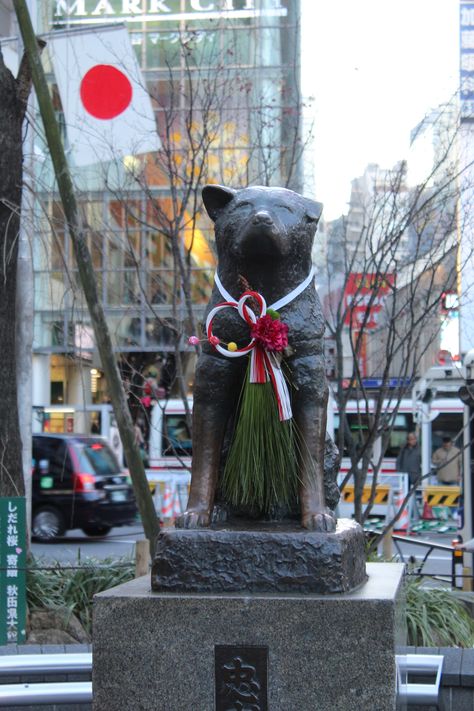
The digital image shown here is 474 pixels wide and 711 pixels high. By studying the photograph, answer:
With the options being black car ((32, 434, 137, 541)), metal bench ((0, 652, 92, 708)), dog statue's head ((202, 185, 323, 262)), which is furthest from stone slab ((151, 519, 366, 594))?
black car ((32, 434, 137, 541))

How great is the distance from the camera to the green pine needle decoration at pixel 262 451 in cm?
412

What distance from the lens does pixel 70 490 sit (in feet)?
58.7

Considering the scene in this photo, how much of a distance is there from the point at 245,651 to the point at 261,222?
5.28 ft

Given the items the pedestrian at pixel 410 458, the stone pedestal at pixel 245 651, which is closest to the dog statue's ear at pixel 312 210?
the stone pedestal at pixel 245 651

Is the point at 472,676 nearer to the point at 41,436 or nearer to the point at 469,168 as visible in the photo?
the point at 469,168

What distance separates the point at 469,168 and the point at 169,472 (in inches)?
481

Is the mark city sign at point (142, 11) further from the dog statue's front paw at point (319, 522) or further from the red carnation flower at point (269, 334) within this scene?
the dog statue's front paw at point (319, 522)

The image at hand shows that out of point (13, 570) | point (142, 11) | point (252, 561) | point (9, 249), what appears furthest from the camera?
point (142, 11)

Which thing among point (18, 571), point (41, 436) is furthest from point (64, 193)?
point (41, 436)

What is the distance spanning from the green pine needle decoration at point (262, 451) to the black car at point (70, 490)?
13912mm

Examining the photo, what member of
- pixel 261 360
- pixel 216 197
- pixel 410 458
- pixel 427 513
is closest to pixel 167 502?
pixel 410 458

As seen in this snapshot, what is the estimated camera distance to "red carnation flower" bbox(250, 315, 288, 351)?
409 centimetres

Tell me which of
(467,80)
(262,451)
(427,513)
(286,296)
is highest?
(467,80)

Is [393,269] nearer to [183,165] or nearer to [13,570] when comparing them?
[183,165]
